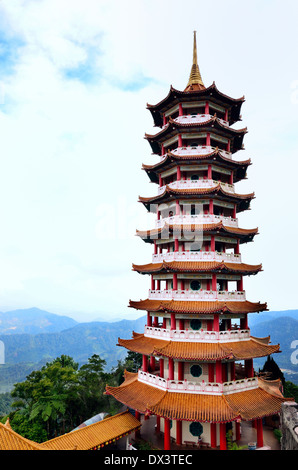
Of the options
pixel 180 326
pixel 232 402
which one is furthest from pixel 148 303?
pixel 232 402

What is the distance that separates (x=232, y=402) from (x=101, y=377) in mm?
25160

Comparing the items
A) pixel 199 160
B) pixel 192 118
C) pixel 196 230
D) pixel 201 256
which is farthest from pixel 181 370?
pixel 192 118

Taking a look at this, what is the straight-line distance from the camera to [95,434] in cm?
1867

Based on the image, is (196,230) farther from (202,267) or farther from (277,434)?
(277,434)

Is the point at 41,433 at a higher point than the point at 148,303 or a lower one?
lower

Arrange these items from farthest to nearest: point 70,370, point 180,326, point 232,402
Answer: point 70,370 → point 180,326 → point 232,402

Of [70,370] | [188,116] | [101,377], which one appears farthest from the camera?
[101,377]

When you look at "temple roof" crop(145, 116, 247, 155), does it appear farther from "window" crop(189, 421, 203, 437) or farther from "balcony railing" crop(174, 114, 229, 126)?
"window" crop(189, 421, 203, 437)

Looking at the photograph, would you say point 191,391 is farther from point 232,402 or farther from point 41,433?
point 41,433

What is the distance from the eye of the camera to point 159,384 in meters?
20.4

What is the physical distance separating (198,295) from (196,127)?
1345cm

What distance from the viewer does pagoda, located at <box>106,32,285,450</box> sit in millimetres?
18906
